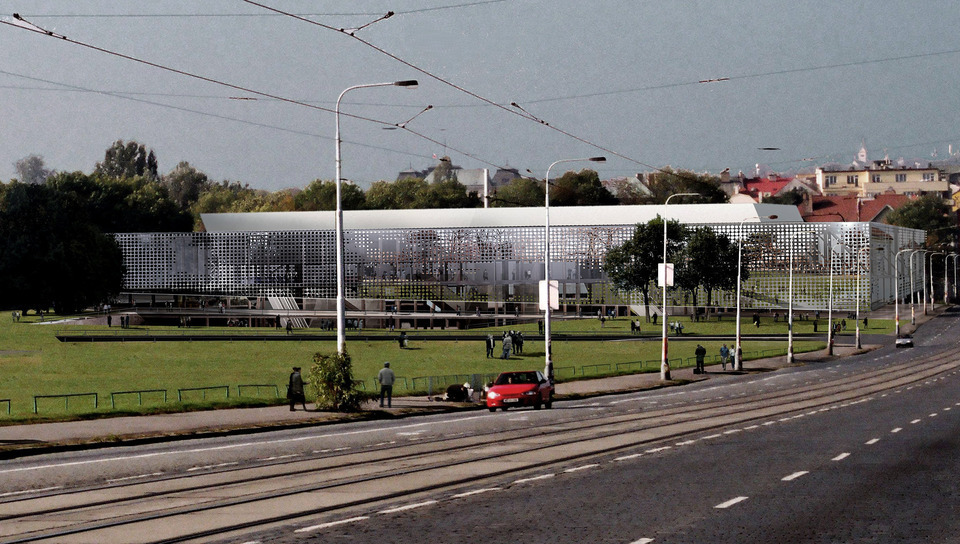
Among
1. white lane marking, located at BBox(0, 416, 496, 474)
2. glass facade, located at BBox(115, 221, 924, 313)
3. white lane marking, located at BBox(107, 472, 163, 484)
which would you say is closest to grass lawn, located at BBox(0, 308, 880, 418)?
white lane marking, located at BBox(0, 416, 496, 474)

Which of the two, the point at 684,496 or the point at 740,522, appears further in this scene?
the point at 684,496

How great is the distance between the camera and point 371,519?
15742mm

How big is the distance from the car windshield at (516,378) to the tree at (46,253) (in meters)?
74.2

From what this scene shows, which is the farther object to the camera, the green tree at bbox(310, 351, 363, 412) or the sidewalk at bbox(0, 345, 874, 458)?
the green tree at bbox(310, 351, 363, 412)

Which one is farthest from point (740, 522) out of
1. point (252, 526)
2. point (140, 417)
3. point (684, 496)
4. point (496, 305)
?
point (496, 305)

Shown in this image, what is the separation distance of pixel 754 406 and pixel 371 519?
27.1 meters

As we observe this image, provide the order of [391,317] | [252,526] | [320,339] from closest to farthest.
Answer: [252,526]
[320,339]
[391,317]

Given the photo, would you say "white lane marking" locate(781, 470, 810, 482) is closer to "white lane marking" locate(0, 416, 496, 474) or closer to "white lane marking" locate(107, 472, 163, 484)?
"white lane marking" locate(107, 472, 163, 484)

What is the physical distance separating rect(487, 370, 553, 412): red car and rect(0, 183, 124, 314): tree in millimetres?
74492

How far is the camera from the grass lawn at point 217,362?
140 feet

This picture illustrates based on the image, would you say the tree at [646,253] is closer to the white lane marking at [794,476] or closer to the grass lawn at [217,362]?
the grass lawn at [217,362]

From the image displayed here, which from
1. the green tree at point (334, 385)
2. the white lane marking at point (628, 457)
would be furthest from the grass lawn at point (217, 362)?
the white lane marking at point (628, 457)

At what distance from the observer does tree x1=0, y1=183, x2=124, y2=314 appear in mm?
106500

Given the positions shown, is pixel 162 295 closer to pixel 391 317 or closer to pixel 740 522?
pixel 391 317
